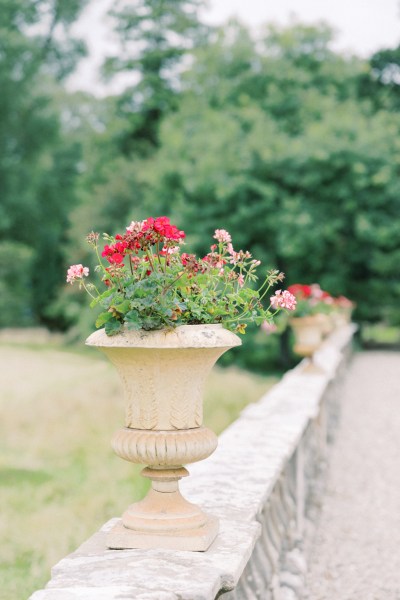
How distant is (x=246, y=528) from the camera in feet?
9.59

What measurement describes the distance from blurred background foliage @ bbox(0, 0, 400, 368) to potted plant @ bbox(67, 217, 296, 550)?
51.8 ft

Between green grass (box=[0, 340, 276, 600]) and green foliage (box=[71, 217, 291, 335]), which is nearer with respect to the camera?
green foliage (box=[71, 217, 291, 335])

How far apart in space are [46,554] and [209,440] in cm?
256

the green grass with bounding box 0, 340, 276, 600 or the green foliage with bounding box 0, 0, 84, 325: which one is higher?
the green foliage with bounding box 0, 0, 84, 325

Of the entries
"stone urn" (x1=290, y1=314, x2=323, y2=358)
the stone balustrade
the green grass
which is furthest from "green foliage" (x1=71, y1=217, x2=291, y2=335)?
"stone urn" (x1=290, y1=314, x2=323, y2=358)

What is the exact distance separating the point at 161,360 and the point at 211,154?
1746 cm

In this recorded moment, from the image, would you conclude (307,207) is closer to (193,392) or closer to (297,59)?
(297,59)

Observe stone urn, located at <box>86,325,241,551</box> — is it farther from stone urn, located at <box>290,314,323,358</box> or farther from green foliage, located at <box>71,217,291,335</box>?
stone urn, located at <box>290,314,323,358</box>

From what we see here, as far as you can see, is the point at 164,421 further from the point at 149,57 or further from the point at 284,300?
the point at 149,57

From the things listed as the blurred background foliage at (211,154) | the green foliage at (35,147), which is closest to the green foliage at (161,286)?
the blurred background foliage at (211,154)

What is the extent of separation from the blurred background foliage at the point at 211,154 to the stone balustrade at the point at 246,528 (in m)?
12.1

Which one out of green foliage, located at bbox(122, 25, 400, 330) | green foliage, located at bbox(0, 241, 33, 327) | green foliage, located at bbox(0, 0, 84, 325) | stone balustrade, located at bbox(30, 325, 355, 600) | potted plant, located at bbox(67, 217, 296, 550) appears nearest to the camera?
stone balustrade, located at bbox(30, 325, 355, 600)

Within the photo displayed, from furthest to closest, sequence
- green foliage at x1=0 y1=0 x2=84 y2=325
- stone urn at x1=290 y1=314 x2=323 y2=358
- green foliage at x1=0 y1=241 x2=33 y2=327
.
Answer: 1. green foliage at x1=0 y1=0 x2=84 y2=325
2. green foliage at x1=0 y1=241 x2=33 y2=327
3. stone urn at x1=290 y1=314 x2=323 y2=358

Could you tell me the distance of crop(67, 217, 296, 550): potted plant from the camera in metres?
2.60
